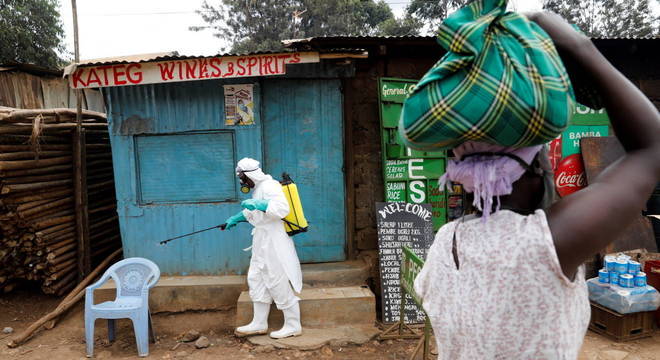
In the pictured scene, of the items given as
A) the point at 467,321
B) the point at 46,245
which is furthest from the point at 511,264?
the point at 46,245

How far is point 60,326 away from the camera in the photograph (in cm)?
536

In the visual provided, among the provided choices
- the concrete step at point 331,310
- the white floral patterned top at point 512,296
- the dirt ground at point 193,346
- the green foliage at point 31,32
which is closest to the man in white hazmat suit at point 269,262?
the concrete step at point 331,310

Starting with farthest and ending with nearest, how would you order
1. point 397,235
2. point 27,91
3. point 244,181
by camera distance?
point 27,91 → point 397,235 → point 244,181

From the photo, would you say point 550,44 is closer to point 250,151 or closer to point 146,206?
point 250,151

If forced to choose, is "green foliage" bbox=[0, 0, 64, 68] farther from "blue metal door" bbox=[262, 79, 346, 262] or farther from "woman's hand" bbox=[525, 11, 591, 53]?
"woman's hand" bbox=[525, 11, 591, 53]

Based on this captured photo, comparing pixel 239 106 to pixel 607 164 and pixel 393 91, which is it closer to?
pixel 393 91

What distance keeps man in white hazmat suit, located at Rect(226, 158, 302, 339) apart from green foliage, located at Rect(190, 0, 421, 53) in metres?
19.8

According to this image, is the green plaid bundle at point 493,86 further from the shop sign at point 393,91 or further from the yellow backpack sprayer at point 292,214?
the shop sign at point 393,91

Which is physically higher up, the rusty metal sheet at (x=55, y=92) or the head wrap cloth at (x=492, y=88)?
the rusty metal sheet at (x=55, y=92)

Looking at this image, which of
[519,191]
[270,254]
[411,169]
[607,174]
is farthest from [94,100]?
[607,174]

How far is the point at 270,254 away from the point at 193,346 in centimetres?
140

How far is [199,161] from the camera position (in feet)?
19.1

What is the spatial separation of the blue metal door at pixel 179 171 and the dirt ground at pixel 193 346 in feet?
2.49

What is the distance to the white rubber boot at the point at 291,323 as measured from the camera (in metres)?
4.91
